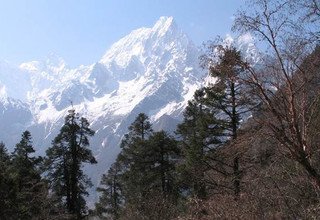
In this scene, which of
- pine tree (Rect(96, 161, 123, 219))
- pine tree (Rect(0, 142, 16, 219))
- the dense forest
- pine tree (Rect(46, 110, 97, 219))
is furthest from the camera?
pine tree (Rect(96, 161, 123, 219))

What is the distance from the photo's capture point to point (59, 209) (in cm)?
3678

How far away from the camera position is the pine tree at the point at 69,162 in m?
40.1

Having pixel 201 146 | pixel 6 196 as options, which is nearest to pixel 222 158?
pixel 201 146

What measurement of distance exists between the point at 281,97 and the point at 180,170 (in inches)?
923

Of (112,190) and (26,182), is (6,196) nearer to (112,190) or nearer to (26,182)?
(26,182)

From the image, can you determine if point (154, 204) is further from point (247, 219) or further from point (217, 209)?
point (247, 219)

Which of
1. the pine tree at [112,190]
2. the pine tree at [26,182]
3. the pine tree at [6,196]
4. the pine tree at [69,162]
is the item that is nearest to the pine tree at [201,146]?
the pine tree at [69,162]

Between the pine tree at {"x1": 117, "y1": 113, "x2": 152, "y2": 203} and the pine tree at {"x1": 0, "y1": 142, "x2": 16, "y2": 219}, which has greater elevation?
the pine tree at {"x1": 117, "y1": 113, "x2": 152, "y2": 203}

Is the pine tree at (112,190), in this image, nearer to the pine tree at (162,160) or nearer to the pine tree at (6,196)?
the pine tree at (162,160)

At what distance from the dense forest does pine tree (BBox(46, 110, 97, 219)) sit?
0.08 metres

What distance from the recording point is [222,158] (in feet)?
84.4

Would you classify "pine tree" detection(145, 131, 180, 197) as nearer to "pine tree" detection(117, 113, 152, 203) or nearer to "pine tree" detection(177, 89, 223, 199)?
"pine tree" detection(117, 113, 152, 203)

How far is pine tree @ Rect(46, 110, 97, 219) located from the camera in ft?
132

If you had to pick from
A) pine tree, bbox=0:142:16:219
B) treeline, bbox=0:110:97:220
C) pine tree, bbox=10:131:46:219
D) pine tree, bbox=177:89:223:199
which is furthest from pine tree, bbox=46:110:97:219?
pine tree, bbox=0:142:16:219
